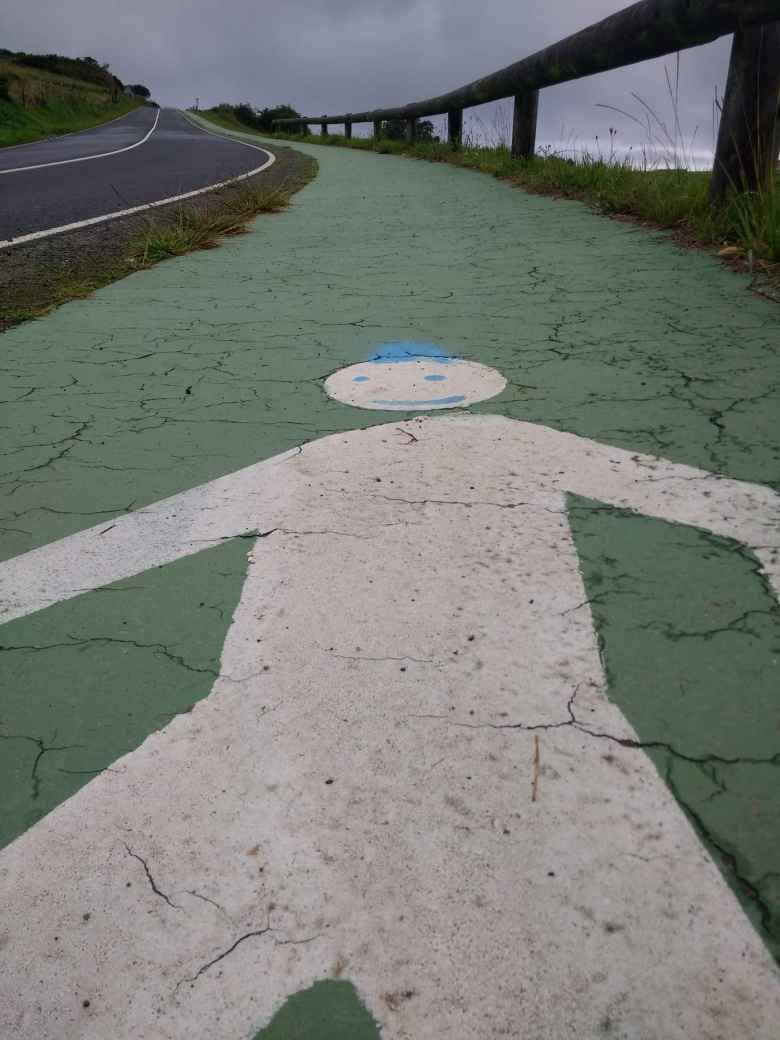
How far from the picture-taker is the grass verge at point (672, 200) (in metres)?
3.42

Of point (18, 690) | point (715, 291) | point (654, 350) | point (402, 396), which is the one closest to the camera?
point (18, 690)

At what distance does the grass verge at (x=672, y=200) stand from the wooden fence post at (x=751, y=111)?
114 millimetres

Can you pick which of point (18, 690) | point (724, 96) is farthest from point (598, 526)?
point (724, 96)

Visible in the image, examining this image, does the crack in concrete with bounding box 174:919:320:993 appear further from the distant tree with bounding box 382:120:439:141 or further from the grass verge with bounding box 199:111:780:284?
the distant tree with bounding box 382:120:439:141

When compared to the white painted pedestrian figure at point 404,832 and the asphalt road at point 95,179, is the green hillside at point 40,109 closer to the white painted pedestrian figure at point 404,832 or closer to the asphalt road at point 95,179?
the asphalt road at point 95,179

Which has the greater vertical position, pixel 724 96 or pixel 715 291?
pixel 724 96

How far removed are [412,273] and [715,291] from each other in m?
1.51

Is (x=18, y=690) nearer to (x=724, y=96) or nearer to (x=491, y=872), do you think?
(x=491, y=872)

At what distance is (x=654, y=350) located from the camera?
2.61 m

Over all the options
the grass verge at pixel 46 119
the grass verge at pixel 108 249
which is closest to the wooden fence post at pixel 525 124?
the grass verge at pixel 108 249

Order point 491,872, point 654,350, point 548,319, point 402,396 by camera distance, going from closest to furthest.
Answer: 1. point 491,872
2. point 402,396
3. point 654,350
4. point 548,319

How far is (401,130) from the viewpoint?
14.7 meters

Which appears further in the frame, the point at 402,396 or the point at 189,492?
the point at 402,396

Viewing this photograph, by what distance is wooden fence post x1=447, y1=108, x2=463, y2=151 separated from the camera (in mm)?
10528
